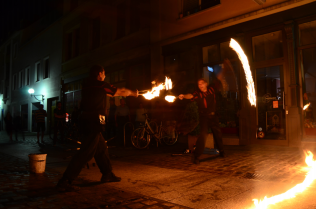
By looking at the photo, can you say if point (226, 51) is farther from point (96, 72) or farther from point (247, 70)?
point (96, 72)

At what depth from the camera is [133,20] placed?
566 inches

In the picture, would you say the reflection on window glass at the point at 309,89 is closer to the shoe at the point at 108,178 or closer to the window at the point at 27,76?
the shoe at the point at 108,178

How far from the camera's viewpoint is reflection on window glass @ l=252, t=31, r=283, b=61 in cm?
864

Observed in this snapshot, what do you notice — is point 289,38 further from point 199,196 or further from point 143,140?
point 199,196

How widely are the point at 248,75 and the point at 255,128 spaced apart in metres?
1.86

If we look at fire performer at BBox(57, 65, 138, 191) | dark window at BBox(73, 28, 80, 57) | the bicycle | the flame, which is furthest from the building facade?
dark window at BBox(73, 28, 80, 57)

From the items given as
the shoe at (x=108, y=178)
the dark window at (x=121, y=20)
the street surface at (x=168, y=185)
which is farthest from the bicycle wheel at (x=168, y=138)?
the dark window at (x=121, y=20)

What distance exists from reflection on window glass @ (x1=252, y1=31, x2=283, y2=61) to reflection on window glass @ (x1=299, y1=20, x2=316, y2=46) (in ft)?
2.11

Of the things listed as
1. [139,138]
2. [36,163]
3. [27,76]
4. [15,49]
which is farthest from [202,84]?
[15,49]

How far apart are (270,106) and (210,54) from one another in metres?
3.27

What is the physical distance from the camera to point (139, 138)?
351 inches

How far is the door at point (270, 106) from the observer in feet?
27.8

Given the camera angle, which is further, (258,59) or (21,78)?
(21,78)

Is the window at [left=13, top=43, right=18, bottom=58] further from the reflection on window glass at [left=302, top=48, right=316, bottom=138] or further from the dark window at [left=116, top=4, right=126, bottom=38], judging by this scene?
the reflection on window glass at [left=302, top=48, right=316, bottom=138]
